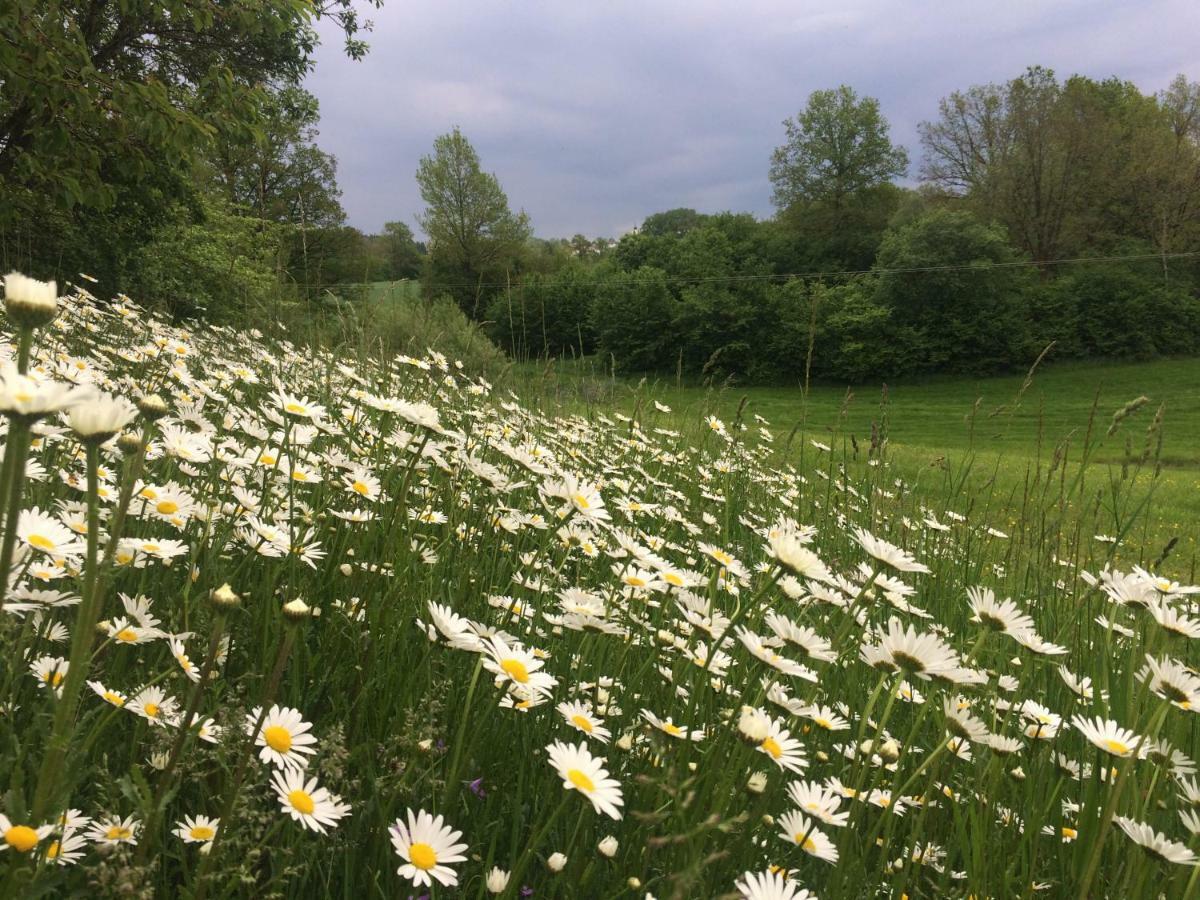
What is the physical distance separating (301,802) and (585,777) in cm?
34

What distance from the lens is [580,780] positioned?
977mm

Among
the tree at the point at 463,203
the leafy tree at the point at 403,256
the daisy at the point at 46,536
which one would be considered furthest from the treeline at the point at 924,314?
the daisy at the point at 46,536

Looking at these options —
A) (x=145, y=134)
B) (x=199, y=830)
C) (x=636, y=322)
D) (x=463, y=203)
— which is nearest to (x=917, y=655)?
(x=199, y=830)

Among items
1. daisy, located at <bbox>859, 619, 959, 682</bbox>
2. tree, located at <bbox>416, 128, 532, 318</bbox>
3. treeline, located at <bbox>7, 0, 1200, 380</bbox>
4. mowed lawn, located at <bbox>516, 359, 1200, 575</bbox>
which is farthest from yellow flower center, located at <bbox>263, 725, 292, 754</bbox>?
tree, located at <bbox>416, 128, 532, 318</bbox>

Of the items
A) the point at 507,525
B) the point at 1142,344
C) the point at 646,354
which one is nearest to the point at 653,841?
the point at 507,525

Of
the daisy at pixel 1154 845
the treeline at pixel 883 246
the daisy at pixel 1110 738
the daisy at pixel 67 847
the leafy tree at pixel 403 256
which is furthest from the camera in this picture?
the treeline at pixel 883 246

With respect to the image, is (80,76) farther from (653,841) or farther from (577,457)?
(653,841)

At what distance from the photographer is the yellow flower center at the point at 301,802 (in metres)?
0.89

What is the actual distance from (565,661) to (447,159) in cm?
4738

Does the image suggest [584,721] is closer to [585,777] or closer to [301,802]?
[585,777]

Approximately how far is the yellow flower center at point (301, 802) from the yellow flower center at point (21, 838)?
260 mm

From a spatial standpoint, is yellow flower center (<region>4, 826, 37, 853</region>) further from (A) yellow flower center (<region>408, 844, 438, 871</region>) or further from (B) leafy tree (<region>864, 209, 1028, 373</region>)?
(B) leafy tree (<region>864, 209, 1028, 373</region>)

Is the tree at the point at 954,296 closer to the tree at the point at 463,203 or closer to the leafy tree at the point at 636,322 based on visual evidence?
the leafy tree at the point at 636,322

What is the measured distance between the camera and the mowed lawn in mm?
5133
